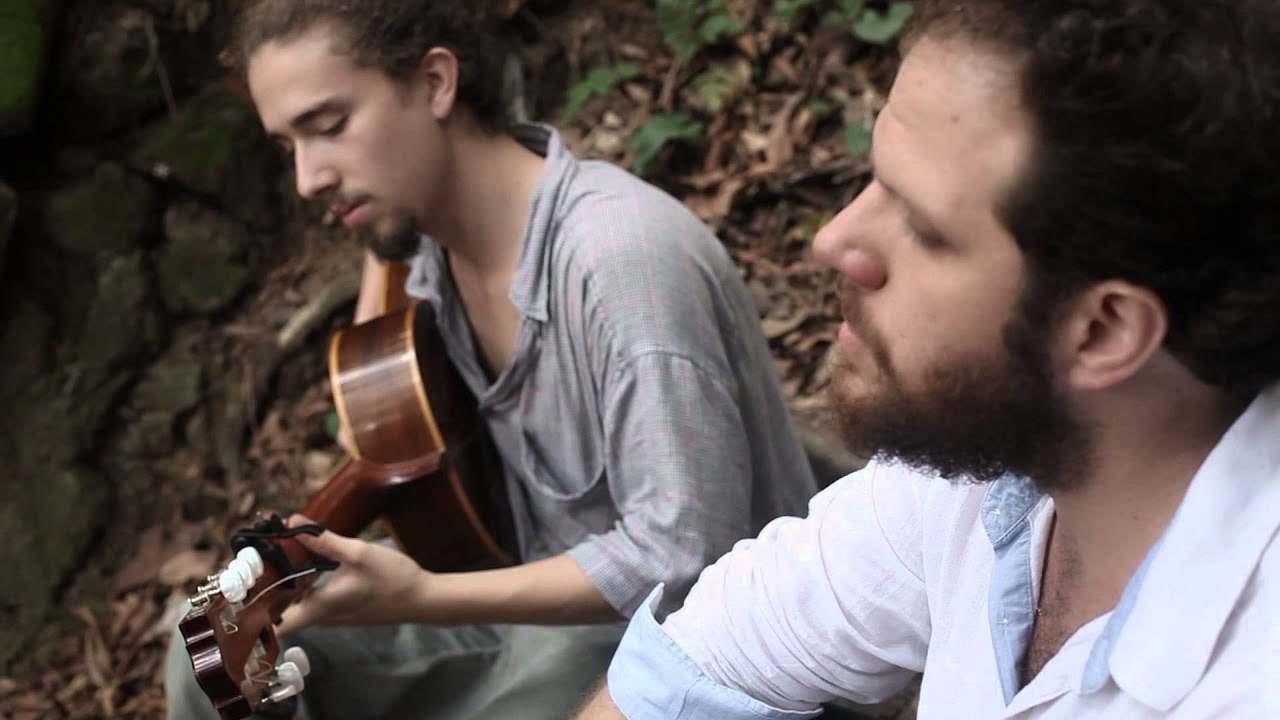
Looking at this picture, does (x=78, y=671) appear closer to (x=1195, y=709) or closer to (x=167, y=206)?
(x=167, y=206)

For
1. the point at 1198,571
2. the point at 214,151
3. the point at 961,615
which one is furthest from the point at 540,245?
the point at 214,151

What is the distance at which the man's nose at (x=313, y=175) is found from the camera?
6.67 ft

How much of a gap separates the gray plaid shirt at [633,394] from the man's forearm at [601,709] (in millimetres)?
368

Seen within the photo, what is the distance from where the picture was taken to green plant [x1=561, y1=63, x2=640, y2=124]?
12.0 feet

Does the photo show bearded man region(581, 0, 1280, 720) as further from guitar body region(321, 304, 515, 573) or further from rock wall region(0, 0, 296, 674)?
rock wall region(0, 0, 296, 674)

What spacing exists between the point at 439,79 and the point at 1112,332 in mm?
1410

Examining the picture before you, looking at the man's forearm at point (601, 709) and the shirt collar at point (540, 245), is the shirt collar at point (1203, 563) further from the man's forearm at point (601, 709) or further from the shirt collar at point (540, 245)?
the shirt collar at point (540, 245)

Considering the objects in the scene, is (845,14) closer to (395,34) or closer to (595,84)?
(595,84)

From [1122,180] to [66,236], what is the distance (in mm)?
→ 3464

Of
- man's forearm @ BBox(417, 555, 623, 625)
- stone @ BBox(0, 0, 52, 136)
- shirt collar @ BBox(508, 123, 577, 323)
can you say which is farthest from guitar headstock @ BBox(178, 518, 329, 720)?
stone @ BBox(0, 0, 52, 136)

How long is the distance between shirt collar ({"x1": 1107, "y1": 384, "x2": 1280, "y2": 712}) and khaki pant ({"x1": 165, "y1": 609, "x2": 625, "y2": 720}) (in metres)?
1.14

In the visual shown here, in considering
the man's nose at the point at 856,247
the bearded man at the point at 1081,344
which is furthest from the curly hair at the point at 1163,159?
the man's nose at the point at 856,247

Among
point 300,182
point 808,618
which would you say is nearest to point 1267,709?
point 808,618

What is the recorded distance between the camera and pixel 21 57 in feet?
11.1
